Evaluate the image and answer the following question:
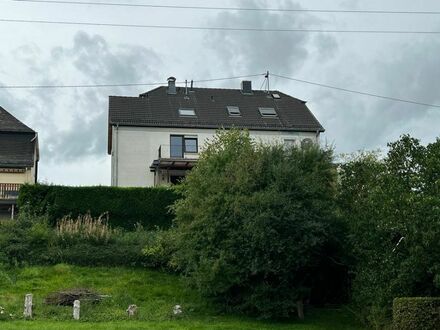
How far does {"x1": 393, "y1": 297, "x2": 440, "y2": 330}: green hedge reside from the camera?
62.5 feet

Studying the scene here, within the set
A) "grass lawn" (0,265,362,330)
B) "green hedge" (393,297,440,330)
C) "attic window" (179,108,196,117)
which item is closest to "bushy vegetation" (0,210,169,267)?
"grass lawn" (0,265,362,330)

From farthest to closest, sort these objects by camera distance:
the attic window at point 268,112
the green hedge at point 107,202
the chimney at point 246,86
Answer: the chimney at point 246,86 < the attic window at point 268,112 < the green hedge at point 107,202

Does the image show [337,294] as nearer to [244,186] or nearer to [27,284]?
[244,186]

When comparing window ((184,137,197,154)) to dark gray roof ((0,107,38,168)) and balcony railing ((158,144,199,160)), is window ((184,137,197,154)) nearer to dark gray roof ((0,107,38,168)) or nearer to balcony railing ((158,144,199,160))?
balcony railing ((158,144,199,160))

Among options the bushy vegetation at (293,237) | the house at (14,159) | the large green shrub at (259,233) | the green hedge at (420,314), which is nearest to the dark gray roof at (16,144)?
the house at (14,159)

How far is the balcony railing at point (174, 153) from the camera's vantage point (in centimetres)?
4895

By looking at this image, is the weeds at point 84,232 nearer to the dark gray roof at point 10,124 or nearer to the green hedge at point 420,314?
the green hedge at point 420,314

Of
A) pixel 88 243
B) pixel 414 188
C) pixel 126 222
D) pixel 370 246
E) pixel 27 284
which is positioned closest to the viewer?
pixel 414 188

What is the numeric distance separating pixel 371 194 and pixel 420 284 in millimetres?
3051

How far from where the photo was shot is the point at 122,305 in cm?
2373

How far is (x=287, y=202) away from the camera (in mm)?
23500

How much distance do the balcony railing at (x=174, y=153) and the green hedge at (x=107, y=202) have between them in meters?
11.2

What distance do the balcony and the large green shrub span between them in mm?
24328

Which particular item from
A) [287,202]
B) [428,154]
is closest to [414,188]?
[428,154]
